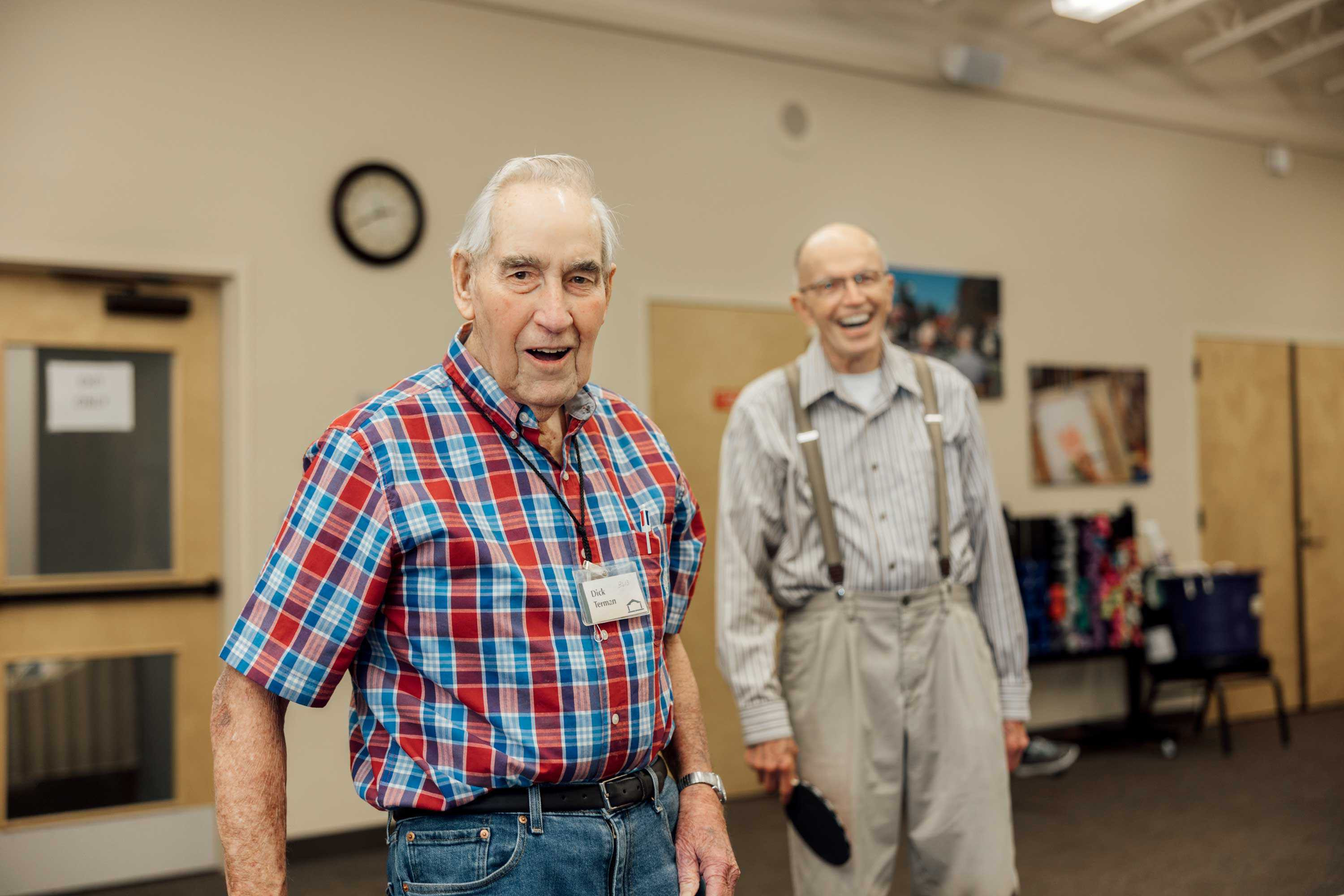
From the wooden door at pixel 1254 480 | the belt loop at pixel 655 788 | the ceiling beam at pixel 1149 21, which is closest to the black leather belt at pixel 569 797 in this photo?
the belt loop at pixel 655 788

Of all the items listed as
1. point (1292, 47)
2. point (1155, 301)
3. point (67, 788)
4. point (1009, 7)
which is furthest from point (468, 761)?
point (1292, 47)

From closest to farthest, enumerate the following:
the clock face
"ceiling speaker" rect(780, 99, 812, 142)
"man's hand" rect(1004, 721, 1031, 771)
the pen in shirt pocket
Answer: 1. the pen in shirt pocket
2. "man's hand" rect(1004, 721, 1031, 771)
3. the clock face
4. "ceiling speaker" rect(780, 99, 812, 142)

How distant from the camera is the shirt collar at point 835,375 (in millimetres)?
2107

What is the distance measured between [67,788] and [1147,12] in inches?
211

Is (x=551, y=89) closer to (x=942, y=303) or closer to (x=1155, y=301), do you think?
(x=942, y=303)

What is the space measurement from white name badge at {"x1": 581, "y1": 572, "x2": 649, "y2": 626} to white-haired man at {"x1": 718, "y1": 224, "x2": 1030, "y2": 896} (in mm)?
835

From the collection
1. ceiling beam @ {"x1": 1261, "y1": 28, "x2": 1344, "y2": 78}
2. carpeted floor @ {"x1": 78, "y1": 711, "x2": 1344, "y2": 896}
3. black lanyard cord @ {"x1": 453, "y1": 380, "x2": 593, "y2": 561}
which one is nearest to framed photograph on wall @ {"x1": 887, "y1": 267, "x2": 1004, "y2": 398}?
carpeted floor @ {"x1": 78, "y1": 711, "x2": 1344, "y2": 896}

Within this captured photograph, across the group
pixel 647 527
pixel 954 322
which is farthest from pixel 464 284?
pixel 954 322

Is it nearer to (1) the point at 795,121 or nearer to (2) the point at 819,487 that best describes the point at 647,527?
(2) the point at 819,487

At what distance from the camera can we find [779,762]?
1961 millimetres

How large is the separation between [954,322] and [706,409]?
1.38 metres

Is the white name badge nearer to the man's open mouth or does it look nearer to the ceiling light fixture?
the man's open mouth

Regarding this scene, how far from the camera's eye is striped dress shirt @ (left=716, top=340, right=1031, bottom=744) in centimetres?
202

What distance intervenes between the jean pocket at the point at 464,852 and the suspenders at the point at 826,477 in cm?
104
